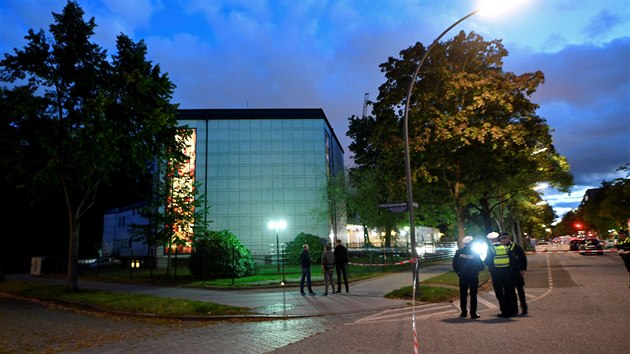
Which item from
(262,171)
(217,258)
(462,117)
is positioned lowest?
(217,258)

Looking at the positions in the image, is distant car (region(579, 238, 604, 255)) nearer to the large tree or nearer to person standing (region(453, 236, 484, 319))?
the large tree

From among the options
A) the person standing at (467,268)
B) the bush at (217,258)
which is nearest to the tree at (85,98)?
the bush at (217,258)

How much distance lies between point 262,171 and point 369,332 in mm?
35329

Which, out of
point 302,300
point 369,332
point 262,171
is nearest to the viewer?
point 369,332

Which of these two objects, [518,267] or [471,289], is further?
[518,267]

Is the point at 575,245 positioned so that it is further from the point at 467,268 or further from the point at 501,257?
the point at 467,268


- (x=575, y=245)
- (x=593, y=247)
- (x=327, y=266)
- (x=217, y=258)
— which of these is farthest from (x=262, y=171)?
(x=575, y=245)

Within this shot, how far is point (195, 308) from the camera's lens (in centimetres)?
1155

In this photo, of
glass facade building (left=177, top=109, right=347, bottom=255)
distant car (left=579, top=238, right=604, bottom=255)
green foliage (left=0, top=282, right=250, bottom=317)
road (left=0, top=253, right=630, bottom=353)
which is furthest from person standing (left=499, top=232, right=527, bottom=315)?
distant car (left=579, top=238, right=604, bottom=255)

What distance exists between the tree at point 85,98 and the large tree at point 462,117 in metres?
11.3

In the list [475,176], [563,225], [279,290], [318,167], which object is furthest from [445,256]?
[563,225]

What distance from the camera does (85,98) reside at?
58.2 feet

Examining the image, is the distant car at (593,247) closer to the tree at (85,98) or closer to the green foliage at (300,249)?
the green foliage at (300,249)

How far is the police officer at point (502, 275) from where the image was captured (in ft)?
30.3
